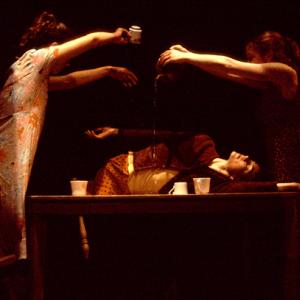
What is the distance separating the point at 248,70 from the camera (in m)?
3.14

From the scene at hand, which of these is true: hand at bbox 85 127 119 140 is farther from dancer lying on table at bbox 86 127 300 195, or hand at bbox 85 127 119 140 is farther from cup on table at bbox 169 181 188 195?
cup on table at bbox 169 181 188 195

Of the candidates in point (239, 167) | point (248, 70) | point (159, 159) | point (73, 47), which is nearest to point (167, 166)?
point (159, 159)

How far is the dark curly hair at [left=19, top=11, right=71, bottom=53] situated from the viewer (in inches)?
134

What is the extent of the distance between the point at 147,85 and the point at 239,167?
1001 mm

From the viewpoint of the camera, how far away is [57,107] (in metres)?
3.95

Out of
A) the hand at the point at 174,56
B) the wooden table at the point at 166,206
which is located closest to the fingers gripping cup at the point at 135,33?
the hand at the point at 174,56

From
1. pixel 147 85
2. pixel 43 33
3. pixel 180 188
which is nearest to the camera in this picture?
pixel 180 188

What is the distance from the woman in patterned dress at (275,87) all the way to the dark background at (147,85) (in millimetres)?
635

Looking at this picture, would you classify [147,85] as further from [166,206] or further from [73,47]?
[166,206]

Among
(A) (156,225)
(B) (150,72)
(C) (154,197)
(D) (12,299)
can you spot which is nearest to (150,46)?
(B) (150,72)

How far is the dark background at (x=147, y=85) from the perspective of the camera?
3.87m

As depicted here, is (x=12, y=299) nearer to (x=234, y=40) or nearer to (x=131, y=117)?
(x=131, y=117)

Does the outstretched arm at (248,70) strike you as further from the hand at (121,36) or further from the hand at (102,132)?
the hand at (102,132)

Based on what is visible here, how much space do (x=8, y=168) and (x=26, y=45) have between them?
0.86 meters
